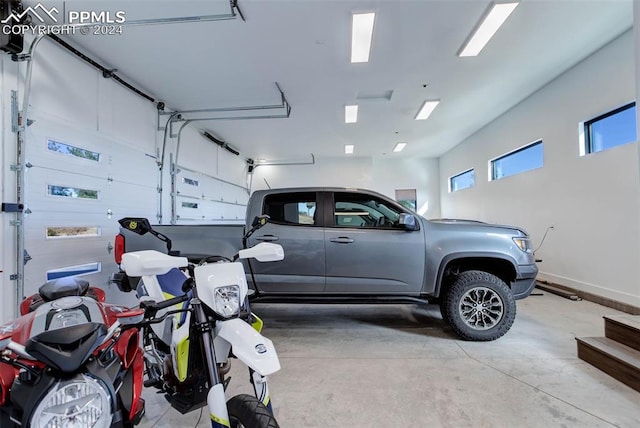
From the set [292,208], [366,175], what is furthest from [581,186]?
[366,175]

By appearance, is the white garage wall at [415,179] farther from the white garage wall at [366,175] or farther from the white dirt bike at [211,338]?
the white dirt bike at [211,338]

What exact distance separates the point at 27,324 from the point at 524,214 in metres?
7.41

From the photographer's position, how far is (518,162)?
251 inches

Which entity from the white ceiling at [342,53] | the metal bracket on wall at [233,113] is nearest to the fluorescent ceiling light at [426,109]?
the white ceiling at [342,53]

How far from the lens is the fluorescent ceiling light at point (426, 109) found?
18.3 feet

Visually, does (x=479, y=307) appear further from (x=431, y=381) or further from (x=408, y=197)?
(x=408, y=197)

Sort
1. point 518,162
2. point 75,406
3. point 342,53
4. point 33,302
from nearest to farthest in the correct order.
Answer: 1. point 75,406
2. point 33,302
3. point 342,53
4. point 518,162

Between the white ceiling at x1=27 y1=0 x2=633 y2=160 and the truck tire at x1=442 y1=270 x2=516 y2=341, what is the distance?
3.04 metres

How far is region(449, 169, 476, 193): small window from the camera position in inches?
339

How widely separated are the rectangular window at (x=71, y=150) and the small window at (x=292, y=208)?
96.1 inches

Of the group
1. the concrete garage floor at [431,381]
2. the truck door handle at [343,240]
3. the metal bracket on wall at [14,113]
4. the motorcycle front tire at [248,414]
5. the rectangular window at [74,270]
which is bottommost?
the concrete garage floor at [431,381]

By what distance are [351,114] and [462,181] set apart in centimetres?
541

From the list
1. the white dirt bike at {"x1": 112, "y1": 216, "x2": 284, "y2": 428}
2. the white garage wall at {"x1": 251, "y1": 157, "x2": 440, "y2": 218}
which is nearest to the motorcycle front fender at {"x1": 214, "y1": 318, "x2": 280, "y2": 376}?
the white dirt bike at {"x1": 112, "y1": 216, "x2": 284, "y2": 428}

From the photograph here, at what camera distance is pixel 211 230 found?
125 inches
